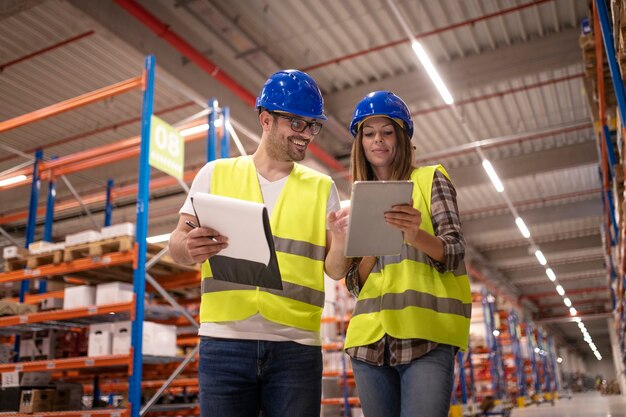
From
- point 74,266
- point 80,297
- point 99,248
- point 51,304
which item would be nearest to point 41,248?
point 51,304

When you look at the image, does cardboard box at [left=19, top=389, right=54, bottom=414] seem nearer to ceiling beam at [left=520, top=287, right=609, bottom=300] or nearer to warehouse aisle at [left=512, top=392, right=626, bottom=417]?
warehouse aisle at [left=512, top=392, right=626, bottom=417]

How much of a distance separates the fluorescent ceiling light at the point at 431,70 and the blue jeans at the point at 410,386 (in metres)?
7.31

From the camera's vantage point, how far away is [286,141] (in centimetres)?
216

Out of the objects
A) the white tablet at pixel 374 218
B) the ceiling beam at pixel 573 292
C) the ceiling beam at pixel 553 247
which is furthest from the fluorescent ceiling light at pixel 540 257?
the white tablet at pixel 374 218

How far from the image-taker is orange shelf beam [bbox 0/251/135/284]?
5883mm

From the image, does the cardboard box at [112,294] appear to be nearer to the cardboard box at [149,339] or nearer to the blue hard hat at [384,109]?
the cardboard box at [149,339]

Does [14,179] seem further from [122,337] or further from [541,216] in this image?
[541,216]

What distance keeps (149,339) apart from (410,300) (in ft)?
14.9

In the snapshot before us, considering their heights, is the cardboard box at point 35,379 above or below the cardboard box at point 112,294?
below

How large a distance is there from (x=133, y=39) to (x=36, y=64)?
2.64 metres

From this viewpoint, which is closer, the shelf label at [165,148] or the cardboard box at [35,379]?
the shelf label at [165,148]

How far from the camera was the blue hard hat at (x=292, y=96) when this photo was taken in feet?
7.06

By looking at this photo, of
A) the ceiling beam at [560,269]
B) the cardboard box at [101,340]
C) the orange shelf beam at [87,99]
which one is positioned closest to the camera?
the cardboard box at [101,340]

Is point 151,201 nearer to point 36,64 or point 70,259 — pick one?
point 36,64
